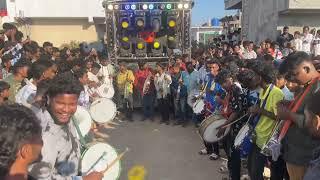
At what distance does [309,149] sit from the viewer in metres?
4.11

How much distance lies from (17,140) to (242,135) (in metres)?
3.67

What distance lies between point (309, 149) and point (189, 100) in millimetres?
5941

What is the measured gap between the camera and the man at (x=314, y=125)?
10.4 feet

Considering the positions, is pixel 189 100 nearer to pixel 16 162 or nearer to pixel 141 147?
pixel 141 147

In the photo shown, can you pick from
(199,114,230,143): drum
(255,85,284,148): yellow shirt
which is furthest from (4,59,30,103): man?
(255,85,284,148): yellow shirt

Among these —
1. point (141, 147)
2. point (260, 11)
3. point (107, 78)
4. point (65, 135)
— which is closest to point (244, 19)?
point (260, 11)

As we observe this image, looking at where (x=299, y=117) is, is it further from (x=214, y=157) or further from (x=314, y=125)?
(x=214, y=157)

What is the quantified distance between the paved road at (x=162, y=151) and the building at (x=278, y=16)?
371 inches

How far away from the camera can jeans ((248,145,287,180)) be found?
5023 millimetres

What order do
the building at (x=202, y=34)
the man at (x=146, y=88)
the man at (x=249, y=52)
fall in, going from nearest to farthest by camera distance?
the man at (x=146, y=88) → the man at (x=249, y=52) → the building at (x=202, y=34)

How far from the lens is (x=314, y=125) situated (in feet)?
10.8

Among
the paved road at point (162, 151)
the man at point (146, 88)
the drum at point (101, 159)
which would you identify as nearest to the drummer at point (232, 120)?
the paved road at point (162, 151)

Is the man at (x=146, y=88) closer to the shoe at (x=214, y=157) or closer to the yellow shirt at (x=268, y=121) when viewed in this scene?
the shoe at (x=214, y=157)

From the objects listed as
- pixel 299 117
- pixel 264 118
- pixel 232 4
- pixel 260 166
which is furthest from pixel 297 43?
pixel 232 4
